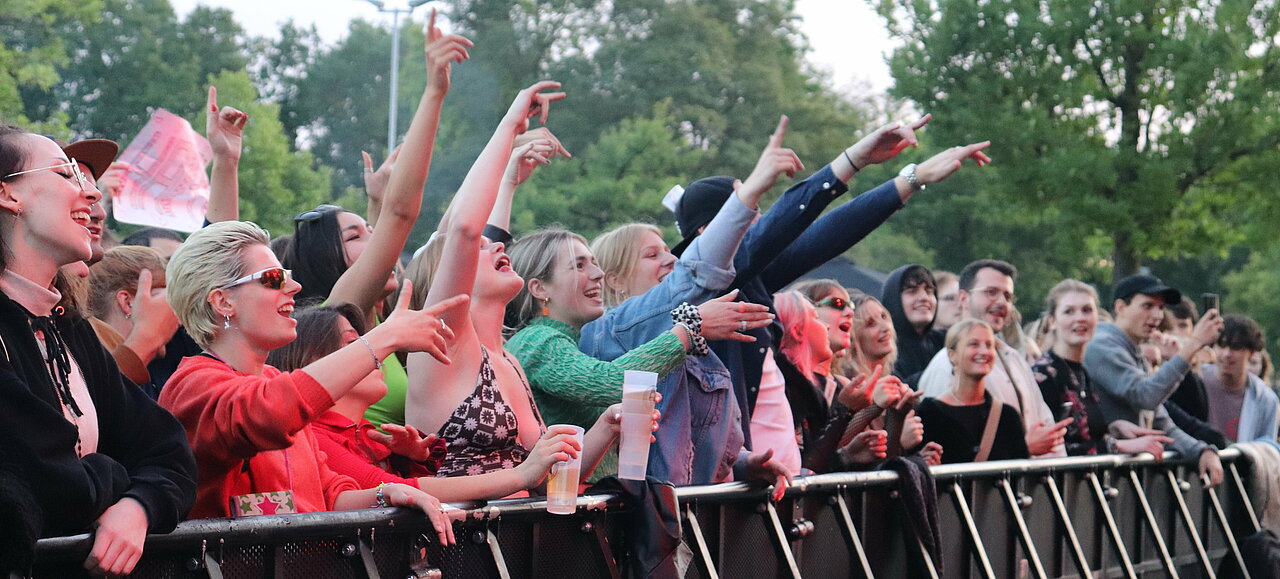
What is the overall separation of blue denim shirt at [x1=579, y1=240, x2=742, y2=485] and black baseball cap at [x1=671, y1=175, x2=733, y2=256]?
702 millimetres

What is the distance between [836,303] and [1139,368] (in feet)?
9.56

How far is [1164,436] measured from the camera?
27.4 feet

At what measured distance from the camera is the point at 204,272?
3842mm

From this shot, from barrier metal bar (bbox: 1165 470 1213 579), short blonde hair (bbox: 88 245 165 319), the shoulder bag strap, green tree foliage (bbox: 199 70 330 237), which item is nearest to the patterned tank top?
short blonde hair (bbox: 88 245 165 319)

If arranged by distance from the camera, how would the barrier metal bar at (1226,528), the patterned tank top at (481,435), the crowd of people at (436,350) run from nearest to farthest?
the crowd of people at (436,350) → the patterned tank top at (481,435) → the barrier metal bar at (1226,528)

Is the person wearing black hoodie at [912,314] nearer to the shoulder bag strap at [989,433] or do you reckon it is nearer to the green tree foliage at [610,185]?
the shoulder bag strap at [989,433]

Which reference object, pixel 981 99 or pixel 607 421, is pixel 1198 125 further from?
pixel 607 421

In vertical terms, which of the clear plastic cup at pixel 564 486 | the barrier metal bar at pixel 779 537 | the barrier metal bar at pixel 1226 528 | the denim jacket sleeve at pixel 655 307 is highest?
the denim jacket sleeve at pixel 655 307

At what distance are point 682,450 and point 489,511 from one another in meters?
1.24

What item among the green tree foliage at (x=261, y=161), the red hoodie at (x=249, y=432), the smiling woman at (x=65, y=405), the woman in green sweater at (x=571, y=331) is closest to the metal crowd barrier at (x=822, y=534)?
the smiling woman at (x=65, y=405)

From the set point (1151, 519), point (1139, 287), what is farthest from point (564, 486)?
point (1139, 287)

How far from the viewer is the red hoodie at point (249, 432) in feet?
11.1

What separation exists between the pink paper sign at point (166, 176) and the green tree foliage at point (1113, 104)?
607 inches

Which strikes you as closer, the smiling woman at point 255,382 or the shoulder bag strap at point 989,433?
the smiling woman at point 255,382
